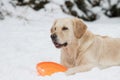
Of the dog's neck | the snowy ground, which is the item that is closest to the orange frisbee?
the snowy ground

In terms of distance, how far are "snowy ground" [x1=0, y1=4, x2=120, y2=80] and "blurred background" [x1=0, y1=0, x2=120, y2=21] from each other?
0.23 meters

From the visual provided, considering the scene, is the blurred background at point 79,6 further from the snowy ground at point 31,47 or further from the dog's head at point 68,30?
the dog's head at point 68,30

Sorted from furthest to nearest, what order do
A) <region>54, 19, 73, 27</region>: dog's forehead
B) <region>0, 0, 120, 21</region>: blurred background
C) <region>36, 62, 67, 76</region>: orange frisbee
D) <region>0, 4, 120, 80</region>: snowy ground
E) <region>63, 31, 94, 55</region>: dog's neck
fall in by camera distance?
<region>0, 0, 120, 21</region>: blurred background
<region>63, 31, 94, 55</region>: dog's neck
<region>54, 19, 73, 27</region>: dog's forehead
<region>36, 62, 67, 76</region>: orange frisbee
<region>0, 4, 120, 80</region>: snowy ground

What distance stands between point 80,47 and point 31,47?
2.51 meters

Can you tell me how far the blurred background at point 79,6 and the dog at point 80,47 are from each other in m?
5.73

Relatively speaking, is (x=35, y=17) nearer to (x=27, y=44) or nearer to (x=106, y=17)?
(x=106, y=17)

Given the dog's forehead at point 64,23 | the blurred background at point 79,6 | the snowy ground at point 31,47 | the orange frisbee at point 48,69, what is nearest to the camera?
the snowy ground at point 31,47

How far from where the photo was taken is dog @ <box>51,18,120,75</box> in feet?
20.2

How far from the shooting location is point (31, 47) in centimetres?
876

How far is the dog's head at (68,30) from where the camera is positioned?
611 cm

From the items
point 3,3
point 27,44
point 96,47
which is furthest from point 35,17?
point 96,47

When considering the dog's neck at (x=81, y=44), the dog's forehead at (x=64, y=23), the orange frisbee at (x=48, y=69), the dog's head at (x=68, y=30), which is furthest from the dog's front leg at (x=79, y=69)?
the dog's forehead at (x=64, y=23)

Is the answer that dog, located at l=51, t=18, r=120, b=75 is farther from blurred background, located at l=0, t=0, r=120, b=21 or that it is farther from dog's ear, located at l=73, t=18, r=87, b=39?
blurred background, located at l=0, t=0, r=120, b=21

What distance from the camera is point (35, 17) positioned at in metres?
12.1
